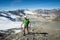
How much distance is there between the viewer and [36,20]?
21.1ft

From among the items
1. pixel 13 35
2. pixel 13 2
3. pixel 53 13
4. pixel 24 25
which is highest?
pixel 13 2

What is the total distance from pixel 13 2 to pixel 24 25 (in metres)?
1.11

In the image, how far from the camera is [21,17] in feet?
20.8

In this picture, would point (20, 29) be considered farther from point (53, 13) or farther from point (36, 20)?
point (53, 13)

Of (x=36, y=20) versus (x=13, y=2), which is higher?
(x=13, y=2)

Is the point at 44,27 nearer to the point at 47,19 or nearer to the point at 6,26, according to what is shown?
the point at 47,19

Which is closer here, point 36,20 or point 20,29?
point 20,29

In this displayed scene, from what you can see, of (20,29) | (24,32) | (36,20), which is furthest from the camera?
(36,20)

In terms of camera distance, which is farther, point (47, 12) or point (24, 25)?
point (47, 12)

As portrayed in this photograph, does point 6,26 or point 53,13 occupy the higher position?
point 53,13

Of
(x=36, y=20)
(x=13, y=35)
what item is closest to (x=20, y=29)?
(x=13, y=35)

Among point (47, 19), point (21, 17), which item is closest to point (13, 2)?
point (21, 17)

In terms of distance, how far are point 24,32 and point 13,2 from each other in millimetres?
1327

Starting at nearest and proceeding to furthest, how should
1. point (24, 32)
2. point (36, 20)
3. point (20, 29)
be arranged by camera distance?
point (24, 32), point (20, 29), point (36, 20)
